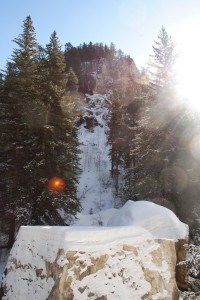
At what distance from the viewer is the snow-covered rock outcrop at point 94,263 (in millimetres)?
7246

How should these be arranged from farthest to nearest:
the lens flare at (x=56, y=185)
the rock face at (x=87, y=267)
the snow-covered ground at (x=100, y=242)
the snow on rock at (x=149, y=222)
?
the lens flare at (x=56, y=185) → the snow on rock at (x=149, y=222) → the snow-covered ground at (x=100, y=242) → the rock face at (x=87, y=267)

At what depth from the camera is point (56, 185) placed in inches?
678

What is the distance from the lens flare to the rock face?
806 centimetres

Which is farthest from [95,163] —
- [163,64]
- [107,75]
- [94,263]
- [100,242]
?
[107,75]

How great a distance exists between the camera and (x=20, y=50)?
19.7 m

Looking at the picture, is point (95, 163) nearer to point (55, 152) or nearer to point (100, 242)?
point (55, 152)

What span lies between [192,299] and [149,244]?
2.13 meters

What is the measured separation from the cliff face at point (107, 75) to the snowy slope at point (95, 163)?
7.26 metres

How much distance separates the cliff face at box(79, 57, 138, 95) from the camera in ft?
247

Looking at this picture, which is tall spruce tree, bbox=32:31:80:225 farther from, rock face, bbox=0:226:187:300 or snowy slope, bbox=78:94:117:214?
rock face, bbox=0:226:187:300

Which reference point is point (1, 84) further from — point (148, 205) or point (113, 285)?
point (113, 285)

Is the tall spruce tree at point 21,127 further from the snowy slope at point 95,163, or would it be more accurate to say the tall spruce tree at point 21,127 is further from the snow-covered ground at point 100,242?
the snow-covered ground at point 100,242

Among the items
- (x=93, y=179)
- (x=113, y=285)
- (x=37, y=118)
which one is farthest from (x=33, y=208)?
(x=93, y=179)

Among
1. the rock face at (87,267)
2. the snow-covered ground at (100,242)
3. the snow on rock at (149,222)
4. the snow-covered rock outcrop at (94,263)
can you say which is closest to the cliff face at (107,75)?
the snow on rock at (149,222)
